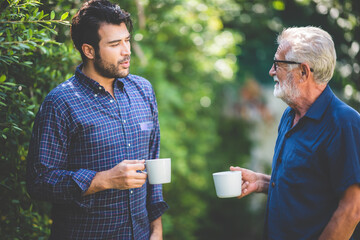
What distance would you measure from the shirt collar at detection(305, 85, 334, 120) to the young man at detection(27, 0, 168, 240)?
3.24ft

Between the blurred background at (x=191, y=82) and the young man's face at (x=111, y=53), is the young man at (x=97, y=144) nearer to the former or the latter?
the young man's face at (x=111, y=53)

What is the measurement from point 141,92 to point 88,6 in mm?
626

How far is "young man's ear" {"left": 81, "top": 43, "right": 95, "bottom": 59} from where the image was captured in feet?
7.50

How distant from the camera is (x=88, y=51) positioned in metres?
2.29

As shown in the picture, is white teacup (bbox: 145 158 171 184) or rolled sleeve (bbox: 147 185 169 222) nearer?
white teacup (bbox: 145 158 171 184)

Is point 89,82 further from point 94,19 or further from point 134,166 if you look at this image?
point 134,166

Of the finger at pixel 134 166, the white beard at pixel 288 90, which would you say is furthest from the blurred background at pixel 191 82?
the white beard at pixel 288 90

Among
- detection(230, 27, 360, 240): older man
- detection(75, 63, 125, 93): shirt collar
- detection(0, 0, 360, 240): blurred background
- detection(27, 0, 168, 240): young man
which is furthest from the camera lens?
detection(0, 0, 360, 240): blurred background

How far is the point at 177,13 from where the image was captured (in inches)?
214

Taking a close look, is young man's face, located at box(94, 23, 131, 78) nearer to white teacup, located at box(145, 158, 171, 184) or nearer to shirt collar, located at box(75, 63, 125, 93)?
shirt collar, located at box(75, 63, 125, 93)

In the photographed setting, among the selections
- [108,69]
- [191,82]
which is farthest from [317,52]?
[191,82]

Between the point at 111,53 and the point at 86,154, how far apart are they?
0.62 meters

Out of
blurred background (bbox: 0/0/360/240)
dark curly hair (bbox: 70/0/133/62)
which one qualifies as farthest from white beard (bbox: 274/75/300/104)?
blurred background (bbox: 0/0/360/240)

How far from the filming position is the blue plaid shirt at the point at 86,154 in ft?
6.66
